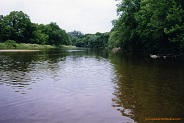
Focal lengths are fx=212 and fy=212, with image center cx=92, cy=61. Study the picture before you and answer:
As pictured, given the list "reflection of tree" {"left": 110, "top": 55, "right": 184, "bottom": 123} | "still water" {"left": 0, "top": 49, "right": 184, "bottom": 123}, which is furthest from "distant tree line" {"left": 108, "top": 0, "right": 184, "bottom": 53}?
"still water" {"left": 0, "top": 49, "right": 184, "bottom": 123}

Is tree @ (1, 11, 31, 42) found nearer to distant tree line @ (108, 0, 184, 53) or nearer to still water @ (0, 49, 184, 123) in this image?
distant tree line @ (108, 0, 184, 53)

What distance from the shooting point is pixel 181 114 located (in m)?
8.41

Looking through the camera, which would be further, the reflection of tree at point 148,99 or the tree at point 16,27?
the tree at point 16,27

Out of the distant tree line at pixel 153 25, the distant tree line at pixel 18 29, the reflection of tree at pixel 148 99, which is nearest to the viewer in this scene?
the reflection of tree at pixel 148 99

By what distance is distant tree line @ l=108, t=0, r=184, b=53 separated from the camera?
31.5 metres

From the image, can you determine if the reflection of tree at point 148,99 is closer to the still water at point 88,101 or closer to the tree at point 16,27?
the still water at point 88,101

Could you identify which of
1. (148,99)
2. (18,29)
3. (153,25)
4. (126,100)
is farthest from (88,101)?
(18,29)

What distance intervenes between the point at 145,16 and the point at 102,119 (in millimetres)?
41715

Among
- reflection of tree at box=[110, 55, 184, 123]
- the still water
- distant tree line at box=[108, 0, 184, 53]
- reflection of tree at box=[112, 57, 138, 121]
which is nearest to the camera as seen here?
the still water

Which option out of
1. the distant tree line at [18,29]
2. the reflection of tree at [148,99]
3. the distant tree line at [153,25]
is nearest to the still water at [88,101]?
the reflection of tree at [148,99]

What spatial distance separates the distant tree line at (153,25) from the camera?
1241 inches

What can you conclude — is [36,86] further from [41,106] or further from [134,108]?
[134,108]

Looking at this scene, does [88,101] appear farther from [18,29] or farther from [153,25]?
[18,29]

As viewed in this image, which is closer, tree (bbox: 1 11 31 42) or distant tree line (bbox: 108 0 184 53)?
distant tree line (bbox: 108 0 184 53)
